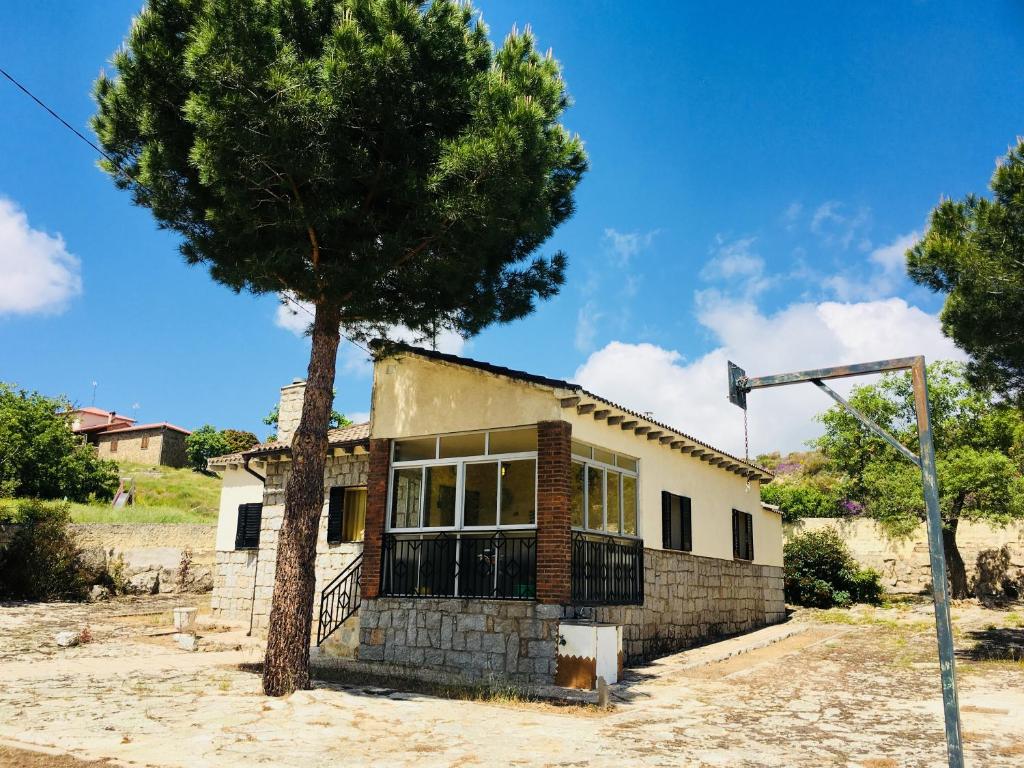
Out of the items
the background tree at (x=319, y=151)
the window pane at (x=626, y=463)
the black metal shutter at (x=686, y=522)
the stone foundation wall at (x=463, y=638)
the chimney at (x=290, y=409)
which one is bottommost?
the stone foundation wall at (x=463, y=638)

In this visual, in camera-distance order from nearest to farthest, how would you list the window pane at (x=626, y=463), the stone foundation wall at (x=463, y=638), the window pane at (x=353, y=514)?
the stone foundation wall at (x=463, y=638)
the window pane at (x=626, y=463)
the window pane at (x=353, y=514)

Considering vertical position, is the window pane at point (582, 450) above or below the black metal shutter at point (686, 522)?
above

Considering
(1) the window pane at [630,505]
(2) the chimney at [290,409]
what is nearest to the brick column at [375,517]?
(1) the window pane at [630,505]

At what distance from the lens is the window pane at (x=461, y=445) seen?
12.7 metres

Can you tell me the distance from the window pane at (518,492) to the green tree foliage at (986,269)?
786cm

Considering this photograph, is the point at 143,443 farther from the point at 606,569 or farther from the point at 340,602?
the point at 606,569

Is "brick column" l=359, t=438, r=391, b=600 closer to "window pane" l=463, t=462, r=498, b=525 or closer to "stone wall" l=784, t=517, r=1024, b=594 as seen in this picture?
"window pane" l=463, t=462, r=498, b=525

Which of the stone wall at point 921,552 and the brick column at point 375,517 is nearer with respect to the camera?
the brick column at point 375,517

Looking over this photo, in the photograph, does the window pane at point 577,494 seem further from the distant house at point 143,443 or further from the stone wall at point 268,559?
the distant house at point 143,443

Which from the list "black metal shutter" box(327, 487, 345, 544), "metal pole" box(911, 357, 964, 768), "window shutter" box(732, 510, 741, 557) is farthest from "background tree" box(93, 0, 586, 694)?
"window shutter" box(732, 510, 741, 557)

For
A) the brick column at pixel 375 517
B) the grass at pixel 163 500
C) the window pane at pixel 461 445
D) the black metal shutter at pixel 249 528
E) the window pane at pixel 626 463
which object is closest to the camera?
the window pane at pixel 461 445

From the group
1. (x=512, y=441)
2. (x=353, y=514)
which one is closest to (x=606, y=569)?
(x=512, y=441)

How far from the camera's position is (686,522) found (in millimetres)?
15133

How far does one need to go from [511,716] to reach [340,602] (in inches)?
Result: 247
